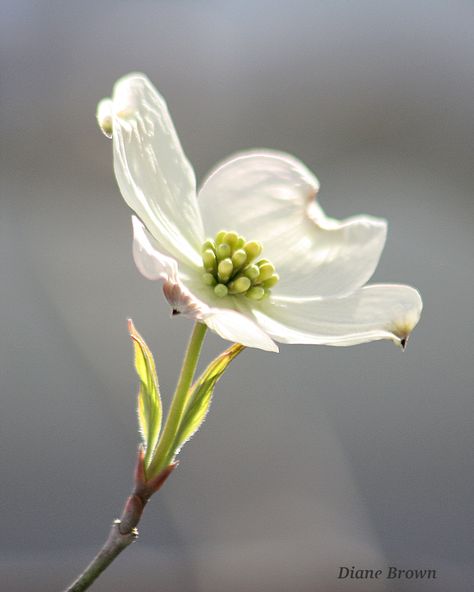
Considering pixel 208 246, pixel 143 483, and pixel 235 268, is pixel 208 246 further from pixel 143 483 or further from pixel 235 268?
pixel 143 483

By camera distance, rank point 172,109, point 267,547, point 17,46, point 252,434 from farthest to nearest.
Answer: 1. point 172,109
2. point 17,46
3. point 252,434
4. point 267,547

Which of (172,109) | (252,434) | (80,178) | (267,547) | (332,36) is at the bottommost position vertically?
(267,547)

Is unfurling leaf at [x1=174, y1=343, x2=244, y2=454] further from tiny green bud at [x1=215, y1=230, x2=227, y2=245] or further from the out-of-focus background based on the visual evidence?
the out-of-focus background

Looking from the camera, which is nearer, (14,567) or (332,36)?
(14,567)

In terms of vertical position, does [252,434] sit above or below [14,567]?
above

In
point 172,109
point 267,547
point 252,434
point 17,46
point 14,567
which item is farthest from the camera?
point 172,109

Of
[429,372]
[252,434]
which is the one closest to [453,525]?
[429,372]

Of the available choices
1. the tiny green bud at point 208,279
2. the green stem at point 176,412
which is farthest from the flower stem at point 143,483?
the tiny green bud at point 208,279

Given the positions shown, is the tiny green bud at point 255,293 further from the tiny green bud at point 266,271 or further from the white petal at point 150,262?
the white petal at point 150,262

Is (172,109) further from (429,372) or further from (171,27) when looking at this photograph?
(429,372)

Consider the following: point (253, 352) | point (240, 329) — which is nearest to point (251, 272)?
point (240, 329)
